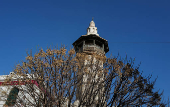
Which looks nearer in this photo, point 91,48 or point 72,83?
point 72,83

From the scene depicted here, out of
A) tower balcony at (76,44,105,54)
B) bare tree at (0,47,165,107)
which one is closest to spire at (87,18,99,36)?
tower balcony at (76,44,105,54)

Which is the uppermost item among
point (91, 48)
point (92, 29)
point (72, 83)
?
point (92, 29)

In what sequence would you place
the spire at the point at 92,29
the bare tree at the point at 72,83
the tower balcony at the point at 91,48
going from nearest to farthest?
the bare tree at the point at 72,83, the tower balcony at the point at 91,48, the spire at the point at 92,29

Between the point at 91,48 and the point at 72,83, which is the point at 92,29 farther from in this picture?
the point at 72,83

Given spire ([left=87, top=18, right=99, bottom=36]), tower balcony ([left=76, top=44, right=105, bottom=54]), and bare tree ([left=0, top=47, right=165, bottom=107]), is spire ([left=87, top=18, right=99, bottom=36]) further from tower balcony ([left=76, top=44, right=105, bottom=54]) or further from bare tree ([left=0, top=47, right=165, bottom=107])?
bare tree ([left=0, top=47, right=165, bottom=107])

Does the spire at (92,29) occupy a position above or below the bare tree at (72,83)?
above

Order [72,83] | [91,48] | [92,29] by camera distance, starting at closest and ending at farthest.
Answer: [72,83], [91,48], [92,29]

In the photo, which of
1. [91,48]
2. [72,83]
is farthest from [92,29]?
[72,83]

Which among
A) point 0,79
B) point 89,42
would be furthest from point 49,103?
point 89,42

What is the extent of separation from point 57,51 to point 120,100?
19.4 feet

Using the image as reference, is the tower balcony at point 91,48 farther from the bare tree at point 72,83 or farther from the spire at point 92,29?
the bare tree at point 72,83

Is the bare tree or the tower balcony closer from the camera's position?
the bare tree

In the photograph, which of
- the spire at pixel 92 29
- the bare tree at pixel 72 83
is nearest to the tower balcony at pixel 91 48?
the spire at pixel 92 29

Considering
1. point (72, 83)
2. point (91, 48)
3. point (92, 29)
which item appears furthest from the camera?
point (92, 29)
